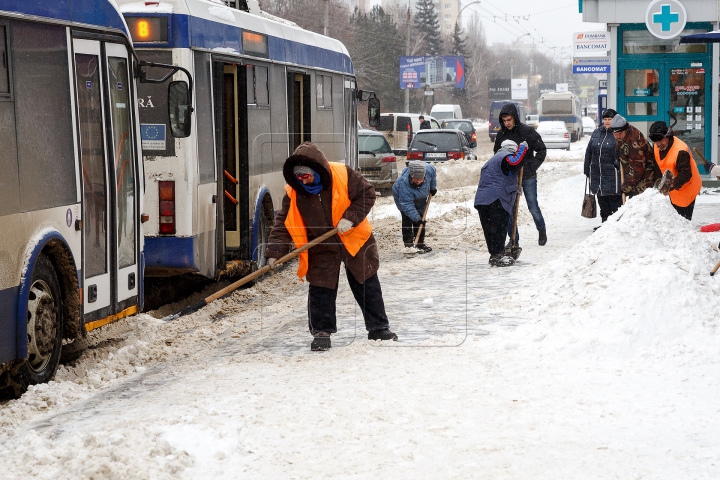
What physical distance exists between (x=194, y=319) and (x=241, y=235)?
176cm

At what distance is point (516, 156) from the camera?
12.6 meters

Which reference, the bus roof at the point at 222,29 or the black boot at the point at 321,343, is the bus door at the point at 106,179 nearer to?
the bus roof at the point at 222,29

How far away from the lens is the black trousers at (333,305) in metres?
8.41

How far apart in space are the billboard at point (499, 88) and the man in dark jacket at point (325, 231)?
115 meters

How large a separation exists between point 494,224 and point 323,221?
191 inches

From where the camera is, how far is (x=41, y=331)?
7.28 m

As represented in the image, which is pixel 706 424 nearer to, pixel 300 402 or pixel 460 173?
pixel 300 402

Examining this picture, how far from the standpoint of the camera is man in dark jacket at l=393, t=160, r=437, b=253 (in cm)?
1240

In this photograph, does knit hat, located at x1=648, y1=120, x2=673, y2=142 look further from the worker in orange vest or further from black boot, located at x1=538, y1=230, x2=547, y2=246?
black boot, located at x1=538, y1=230, x2=547, y2=246

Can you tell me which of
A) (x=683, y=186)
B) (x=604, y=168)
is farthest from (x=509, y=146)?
(x=604, y=168)

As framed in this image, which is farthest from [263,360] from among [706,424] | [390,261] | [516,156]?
[516,156]

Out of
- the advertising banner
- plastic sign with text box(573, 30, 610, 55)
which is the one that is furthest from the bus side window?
the advertising banner

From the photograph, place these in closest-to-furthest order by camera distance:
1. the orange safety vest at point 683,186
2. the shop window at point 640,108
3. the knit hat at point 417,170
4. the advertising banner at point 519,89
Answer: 1. the orange safety vest at point 683,186
2. the knit hat at point 417,170
3. the shop window at point 640,108
4. the advertising banner at point 519,89

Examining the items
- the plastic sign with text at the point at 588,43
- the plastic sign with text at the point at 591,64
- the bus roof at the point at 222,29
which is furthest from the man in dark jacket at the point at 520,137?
the plastic sign with text at the point at 588,43
